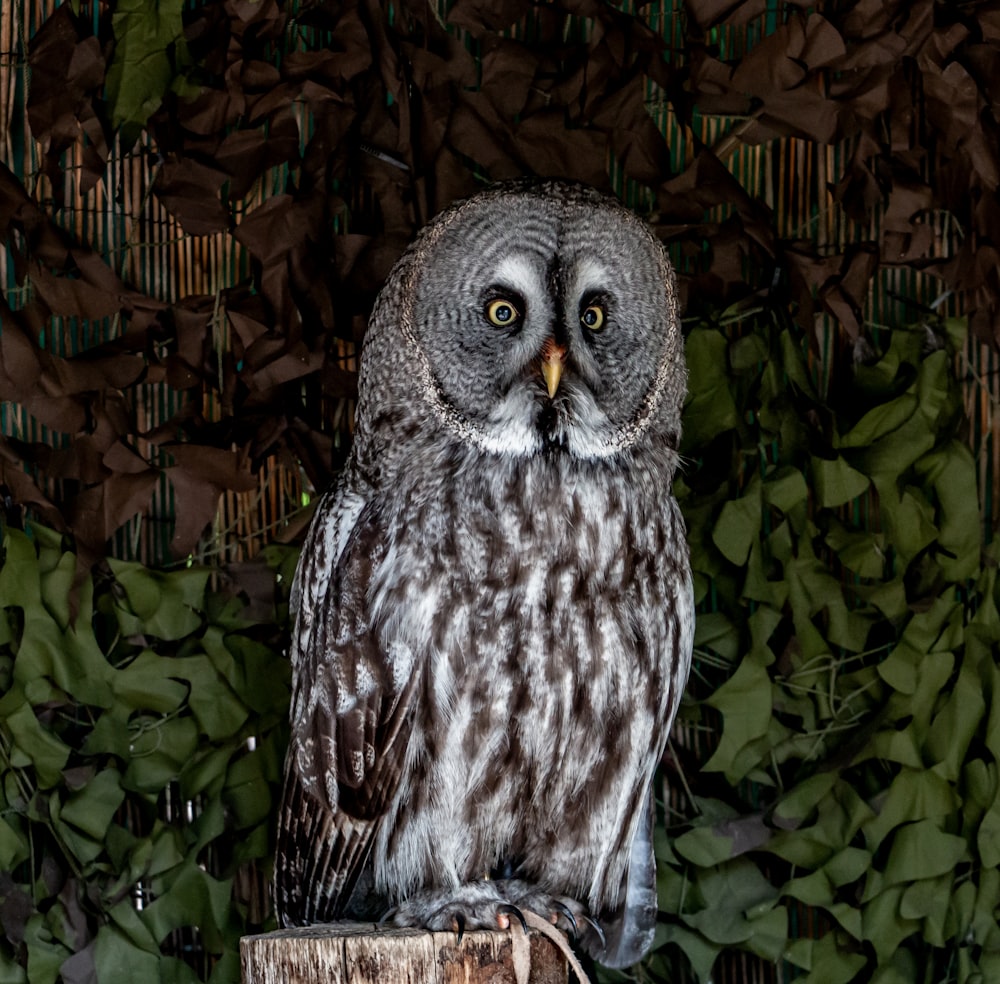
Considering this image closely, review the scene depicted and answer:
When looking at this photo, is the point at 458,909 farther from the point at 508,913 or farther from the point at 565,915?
the point at 565,915

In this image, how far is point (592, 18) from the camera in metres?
2.29

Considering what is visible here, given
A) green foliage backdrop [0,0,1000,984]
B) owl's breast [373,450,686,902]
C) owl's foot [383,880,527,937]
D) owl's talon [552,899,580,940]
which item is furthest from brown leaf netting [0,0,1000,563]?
owl's talon [552,899,580,940]

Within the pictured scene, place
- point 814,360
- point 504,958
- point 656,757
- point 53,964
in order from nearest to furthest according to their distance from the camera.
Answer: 1. point 504,958
2. point 656,757
3. point 53,964
4. point 814,360

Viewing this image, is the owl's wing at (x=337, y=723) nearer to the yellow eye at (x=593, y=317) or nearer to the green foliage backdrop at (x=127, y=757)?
the green foliage backdrop at (x=127, y=757)

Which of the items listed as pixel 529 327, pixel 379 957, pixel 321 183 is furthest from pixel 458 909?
pixel 321 183

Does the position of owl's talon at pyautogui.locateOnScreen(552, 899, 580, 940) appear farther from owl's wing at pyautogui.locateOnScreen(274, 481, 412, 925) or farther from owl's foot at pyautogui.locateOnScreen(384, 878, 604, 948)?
owl's wing at pyautogui.locateOnScreen(274, 481, 412, 925)

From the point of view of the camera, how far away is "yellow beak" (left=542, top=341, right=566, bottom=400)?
6.11 ft

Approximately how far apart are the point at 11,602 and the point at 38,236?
607 millimetres

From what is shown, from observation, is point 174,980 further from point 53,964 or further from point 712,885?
point 712,885

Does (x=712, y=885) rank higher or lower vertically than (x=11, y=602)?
lower

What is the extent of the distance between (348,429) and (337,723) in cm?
63

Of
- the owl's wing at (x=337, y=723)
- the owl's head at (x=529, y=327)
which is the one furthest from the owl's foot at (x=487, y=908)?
the owl's head at (x=529, y=327)

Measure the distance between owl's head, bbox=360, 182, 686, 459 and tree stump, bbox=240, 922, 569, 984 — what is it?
0.67 m

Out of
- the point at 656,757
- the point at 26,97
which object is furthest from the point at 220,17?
the point at 656,757
